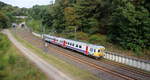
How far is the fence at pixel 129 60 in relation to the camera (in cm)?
2212

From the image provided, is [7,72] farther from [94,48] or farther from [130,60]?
[94,48]

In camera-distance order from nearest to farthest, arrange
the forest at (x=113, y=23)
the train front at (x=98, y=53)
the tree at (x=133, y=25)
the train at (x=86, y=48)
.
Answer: the tree at (x=133, y=25) → the forest at (x=113, y=23) → the train front at (x=98, y=53) → the train at (x=86, y=48)

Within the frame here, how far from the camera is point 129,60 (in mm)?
24359

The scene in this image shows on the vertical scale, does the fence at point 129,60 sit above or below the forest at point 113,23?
below

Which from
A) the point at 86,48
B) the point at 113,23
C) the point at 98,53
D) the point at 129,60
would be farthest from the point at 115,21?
the point at 129,60

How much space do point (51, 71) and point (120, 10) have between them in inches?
626

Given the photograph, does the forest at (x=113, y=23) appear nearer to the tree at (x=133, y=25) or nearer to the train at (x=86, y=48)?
the tree at (x=133, y=25)

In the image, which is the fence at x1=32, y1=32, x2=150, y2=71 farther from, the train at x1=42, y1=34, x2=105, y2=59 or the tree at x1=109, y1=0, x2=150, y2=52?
the tree at x1=109, y1=0, x2=150, y2=52

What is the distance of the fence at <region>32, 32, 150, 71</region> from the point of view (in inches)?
871

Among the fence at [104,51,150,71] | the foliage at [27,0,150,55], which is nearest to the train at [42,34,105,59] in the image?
the fence at [104,51,150,71]

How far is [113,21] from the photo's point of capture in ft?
107

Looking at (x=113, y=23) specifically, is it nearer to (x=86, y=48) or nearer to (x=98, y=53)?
(x=86, y=48)

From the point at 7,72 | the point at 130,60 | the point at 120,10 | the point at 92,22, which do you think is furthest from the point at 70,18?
the point at 7,72

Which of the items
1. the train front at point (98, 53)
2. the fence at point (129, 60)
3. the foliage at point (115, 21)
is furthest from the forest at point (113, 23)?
the train front at point (98, 53)
